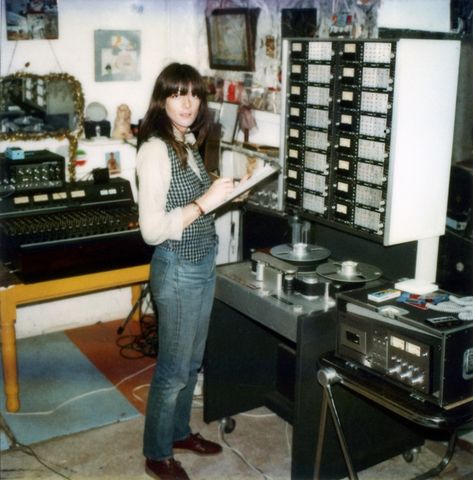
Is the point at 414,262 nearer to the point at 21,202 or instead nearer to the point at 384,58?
the point at 384,58

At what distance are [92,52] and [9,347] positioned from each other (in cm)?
163

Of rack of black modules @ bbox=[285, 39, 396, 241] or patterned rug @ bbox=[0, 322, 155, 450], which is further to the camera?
patterned rug @ bbox=[0, 322, 155, 450]

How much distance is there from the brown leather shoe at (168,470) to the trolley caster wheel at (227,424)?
1.34 feet

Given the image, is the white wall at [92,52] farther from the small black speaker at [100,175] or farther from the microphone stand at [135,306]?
the small black speaker at [100,175]

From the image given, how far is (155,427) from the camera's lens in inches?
101

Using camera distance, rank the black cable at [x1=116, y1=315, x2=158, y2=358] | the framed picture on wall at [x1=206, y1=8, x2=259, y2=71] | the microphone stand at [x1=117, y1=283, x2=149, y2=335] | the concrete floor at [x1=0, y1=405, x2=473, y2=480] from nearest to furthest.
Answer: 1. the concrete floor at [x1=0, y1=405, x2=473, y2=480]
2. the framed picture on wall at [x1=206, y1=8, x2=259, y2=71]
3. the black cable at [x1=116, y1=315, x2=158, y2=358]
4. the microphone stand at [x1=117, y1=283, x2=149, y2=335]

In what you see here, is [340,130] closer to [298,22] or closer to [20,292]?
[298,22]

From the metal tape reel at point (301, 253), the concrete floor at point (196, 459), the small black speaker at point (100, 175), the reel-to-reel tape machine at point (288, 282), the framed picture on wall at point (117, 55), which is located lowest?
the concrete floor at point (196, 459)

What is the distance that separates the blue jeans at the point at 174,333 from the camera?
2.37 m

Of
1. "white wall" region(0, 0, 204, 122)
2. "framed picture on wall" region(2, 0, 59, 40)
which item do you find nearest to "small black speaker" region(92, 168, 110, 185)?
"white wall" region(0, 0, 204, 122)

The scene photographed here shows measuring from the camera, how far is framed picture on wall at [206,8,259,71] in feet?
11.9

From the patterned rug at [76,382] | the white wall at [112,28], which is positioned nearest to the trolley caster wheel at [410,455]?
the patterned rug at [76,382]

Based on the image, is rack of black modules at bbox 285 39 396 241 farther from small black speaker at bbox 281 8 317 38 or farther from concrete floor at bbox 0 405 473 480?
concrete floor at bbox 0 405 473 480

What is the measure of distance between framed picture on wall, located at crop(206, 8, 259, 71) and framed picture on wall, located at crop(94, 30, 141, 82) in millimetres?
424
